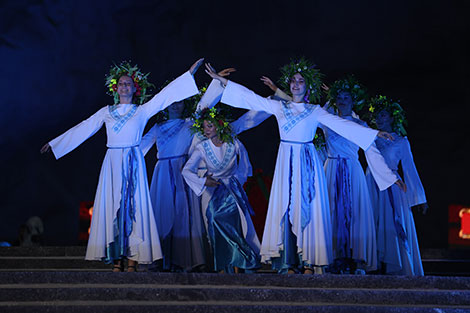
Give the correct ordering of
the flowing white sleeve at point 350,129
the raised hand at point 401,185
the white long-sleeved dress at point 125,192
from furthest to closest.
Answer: the raised hand at point 401,185 → the flowing white sleeve at point 350,129 → the white long-sleeved dress at point 125,192

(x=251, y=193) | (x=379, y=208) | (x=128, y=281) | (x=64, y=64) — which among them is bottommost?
(x=128, y=281)

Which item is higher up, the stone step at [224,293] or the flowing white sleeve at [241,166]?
the flowing white sleeve at [241,166]

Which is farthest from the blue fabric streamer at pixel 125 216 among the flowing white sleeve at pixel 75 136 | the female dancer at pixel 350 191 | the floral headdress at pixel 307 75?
the female dancer at pixel 350 191

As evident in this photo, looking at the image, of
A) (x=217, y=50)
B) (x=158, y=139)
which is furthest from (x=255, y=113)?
(x=217, y=50)

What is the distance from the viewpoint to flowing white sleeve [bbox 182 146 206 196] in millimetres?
6688

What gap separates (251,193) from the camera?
9055 millimetres

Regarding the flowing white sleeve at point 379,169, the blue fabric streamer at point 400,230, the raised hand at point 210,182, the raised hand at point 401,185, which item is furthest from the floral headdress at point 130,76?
the blue fabric streamer at point 400,230

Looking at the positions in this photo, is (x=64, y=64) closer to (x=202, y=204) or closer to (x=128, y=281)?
(x=202, y=204)

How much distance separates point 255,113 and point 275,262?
143 cm

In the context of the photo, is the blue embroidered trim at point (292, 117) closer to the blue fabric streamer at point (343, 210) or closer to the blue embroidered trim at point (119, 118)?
the blue fabric streamer at point (343, 210)

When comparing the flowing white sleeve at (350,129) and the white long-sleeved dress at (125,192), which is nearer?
the white long-sleeved dress at (125,192)

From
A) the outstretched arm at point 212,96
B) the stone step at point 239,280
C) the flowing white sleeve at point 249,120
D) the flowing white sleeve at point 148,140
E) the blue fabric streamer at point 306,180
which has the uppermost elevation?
the outstretched arm at point 212,96

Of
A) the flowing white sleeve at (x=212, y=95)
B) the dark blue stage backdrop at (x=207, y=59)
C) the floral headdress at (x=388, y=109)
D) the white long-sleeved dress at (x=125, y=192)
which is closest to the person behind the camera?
the white long-sleeved dress at (x=125, y=192)

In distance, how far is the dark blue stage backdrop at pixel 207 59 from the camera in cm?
1082
